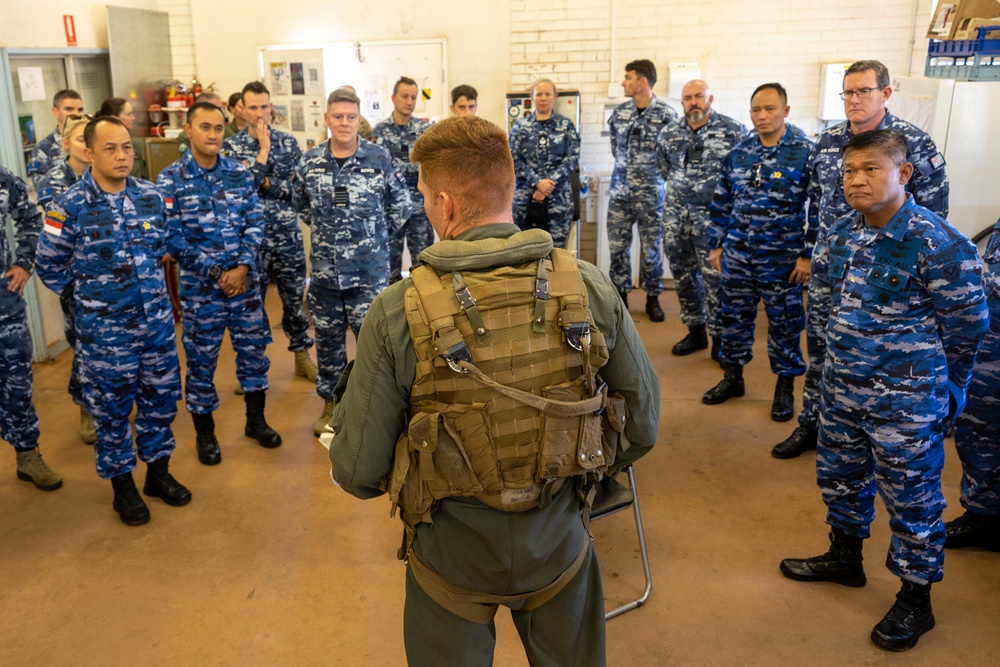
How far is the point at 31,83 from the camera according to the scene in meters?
6.16

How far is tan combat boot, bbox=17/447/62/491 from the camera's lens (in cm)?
434

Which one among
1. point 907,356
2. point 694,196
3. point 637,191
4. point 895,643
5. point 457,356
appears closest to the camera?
point 457,356

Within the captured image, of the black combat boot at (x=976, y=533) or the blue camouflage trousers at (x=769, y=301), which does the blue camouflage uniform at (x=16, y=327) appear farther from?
the black combat boot at (x=976, y=533)

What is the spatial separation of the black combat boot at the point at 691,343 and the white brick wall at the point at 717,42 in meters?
2.55

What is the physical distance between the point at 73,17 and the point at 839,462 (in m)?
6.76

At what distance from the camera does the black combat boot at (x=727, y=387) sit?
526 cm

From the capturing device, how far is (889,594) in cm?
333

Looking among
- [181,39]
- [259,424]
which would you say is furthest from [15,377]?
[181,39]

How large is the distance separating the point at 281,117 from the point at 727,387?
550cm

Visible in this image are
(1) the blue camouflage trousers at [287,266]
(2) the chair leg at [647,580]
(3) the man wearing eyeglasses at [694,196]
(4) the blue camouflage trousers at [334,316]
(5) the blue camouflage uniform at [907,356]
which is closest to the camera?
(5) the blue camouflage uniform at [907,356]

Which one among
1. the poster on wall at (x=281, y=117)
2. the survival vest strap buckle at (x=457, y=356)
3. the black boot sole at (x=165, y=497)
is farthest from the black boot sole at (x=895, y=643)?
the poster on wall at (x=281, y=117)

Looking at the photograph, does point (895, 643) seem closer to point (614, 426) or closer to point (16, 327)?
point (614, 426)

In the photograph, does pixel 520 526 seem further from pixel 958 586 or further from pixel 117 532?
pixel 117 532

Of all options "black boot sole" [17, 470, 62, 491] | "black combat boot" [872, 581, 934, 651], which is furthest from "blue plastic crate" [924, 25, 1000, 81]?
"black boot sole" [17, 470, 62, 491]
